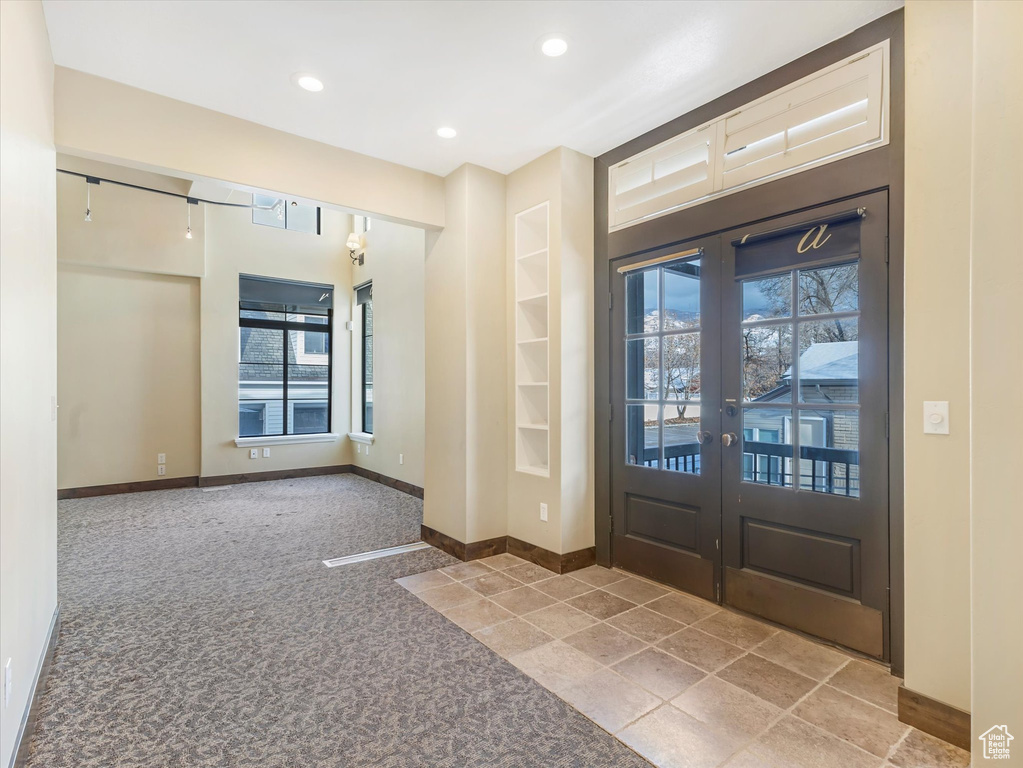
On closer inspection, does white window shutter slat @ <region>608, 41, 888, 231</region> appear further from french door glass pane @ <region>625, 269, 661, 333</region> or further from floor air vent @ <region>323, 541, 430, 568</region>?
floor air vent @ <region>323, 541, 430, 568</region>

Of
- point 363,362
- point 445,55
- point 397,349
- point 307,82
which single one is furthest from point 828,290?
point 363,362

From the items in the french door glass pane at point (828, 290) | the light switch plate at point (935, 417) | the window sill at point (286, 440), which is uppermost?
the french door glass pane at point (828, 290)

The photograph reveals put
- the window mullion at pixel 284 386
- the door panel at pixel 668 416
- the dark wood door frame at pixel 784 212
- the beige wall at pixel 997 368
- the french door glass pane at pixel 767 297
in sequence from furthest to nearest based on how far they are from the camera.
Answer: the window mullion at pixel 284 386 < the door panel at pixel 668 416 < the french door glass pane at pixel 767 297 < the dark wood door frame at pixel 784 212 < the beige wall at pixel 997 368

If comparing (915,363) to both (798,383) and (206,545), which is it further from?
(206,545)

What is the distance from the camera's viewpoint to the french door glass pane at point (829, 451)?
2461 mm

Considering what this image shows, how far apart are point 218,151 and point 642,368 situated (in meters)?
2.94

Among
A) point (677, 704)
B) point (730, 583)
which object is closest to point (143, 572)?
point (677, 704)

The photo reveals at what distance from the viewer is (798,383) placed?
2.67 meters

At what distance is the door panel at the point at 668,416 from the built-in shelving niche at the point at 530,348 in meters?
0.58

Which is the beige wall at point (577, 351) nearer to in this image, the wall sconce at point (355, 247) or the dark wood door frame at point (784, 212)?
the dark wood door frame at point (784, 212)

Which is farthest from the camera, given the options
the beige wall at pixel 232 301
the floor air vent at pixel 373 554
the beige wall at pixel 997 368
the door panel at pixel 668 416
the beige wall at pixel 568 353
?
the beige wall at pixel 232 301

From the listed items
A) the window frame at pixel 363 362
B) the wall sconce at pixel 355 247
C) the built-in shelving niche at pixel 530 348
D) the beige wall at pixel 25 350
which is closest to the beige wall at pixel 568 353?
the built-in shelving niche at pixel 530 348

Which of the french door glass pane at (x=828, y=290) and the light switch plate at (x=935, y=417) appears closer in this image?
the light switch plate at (x=935, y=417)

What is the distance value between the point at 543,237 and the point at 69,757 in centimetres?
359
